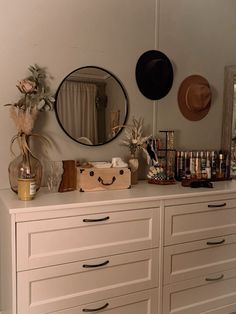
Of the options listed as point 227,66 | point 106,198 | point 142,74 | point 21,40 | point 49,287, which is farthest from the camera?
point 227,66

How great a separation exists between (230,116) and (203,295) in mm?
1423

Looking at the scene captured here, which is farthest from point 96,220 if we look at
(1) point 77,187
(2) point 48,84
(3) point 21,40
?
(3) point 21,40

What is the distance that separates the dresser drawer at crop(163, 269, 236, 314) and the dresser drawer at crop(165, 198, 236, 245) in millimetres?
291

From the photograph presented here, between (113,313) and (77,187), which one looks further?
(77,187)

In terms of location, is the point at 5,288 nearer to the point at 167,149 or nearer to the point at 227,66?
the point at 167,149

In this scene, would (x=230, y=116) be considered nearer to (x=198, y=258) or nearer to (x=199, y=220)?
(x=199, y=220)

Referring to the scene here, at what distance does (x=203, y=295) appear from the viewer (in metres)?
2.22

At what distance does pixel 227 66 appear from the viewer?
284cm

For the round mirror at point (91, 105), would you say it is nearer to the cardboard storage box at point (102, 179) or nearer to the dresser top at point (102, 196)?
the cardboard storage box at point (102, 179)

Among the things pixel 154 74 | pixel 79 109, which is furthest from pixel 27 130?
pixel 154 74

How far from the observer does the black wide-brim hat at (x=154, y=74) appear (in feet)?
8.09

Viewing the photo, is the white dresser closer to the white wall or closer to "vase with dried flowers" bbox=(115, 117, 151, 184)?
"vase with dried flowers" bbox=(115, 117, 151, 184)

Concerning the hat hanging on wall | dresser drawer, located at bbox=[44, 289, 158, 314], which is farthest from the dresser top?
the hat hanging on wall

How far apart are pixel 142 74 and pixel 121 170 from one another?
778 millimetres
